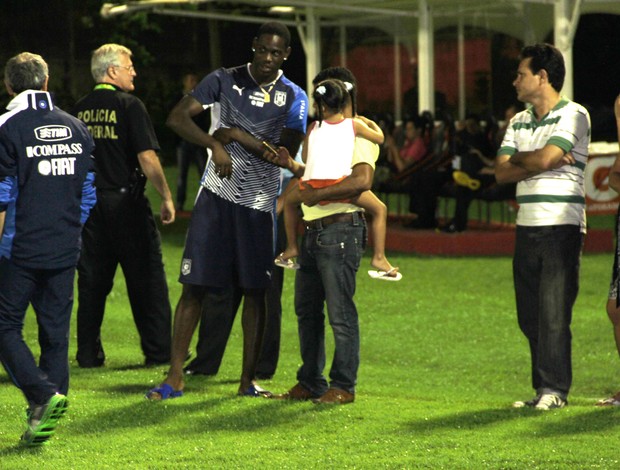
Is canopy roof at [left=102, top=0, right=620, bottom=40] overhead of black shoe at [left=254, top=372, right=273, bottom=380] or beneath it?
overhead

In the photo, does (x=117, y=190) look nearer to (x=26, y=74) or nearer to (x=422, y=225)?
(x=26, y=74)

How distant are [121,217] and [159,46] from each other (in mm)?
33093

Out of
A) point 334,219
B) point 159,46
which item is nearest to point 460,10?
point 334,219

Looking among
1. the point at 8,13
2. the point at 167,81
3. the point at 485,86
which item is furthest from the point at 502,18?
the point at 167,81

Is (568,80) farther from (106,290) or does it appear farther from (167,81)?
(167,81)

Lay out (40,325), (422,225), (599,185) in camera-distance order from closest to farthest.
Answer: (40,325) → (599,185) → (422,225)

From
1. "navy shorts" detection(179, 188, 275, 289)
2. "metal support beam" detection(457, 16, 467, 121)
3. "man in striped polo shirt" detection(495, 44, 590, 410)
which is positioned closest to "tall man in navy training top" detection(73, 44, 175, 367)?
"navy shorts" detection(179, 188, 275, 289)

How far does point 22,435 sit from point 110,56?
3.00 metres

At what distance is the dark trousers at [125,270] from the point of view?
873 centimetres

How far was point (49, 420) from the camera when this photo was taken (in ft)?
19.8

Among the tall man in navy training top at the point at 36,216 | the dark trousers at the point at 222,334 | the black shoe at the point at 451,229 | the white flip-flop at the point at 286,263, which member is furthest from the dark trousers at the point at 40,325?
the black shoe at the point at 451,229

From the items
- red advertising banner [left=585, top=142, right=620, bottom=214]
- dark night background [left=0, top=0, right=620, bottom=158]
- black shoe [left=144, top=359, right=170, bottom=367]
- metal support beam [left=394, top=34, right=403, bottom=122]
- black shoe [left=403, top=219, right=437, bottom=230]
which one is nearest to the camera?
black shoe [left=144, top=359, right=170, bottom=367]

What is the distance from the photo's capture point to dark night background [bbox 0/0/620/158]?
2502 centimetres

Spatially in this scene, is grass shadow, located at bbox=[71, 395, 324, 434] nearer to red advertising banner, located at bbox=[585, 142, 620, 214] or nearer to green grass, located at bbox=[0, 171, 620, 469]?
green grass, located at bbox=[0, 171, 620, 469]
